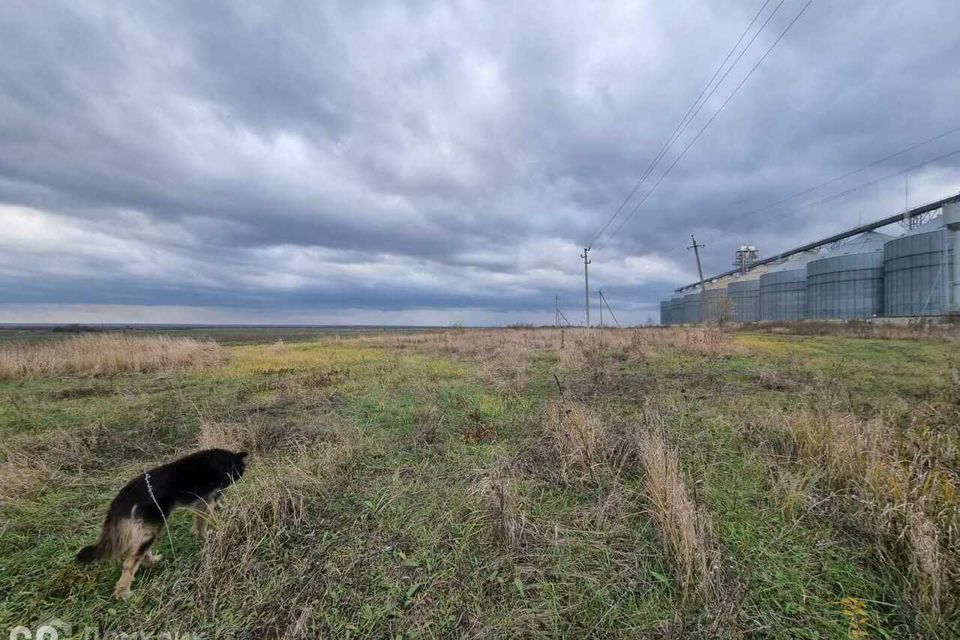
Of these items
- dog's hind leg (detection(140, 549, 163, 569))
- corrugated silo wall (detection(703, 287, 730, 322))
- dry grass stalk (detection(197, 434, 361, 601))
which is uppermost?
corrugated silo wall (detection(703, 287, 730, 322))

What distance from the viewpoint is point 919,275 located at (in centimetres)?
3047

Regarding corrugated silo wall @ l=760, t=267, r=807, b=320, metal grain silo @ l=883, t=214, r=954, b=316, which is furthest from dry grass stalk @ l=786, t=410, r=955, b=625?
corrugated silo wall @ l=760, t=267, r=807, b=320

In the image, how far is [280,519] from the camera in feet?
9.80

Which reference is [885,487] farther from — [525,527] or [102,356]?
[102,356]

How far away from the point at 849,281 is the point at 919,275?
6.61m

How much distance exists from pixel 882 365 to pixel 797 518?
11003mm

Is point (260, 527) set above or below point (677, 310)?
below

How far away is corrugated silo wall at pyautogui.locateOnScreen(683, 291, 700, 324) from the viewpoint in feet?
185

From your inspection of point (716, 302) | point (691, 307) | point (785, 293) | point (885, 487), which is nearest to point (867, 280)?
point (785, 293)

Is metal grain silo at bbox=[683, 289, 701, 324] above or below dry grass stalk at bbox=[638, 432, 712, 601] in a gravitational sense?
above

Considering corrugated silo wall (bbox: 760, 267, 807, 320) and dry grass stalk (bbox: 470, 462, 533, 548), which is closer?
dry grass stalk (bbox: 470, 462, 533, 548)

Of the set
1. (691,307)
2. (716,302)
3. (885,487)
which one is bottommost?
(885,487)

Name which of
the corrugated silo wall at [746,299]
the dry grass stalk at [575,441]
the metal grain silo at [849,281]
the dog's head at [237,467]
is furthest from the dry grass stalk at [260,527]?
the corrugated silo wall at [746,299]

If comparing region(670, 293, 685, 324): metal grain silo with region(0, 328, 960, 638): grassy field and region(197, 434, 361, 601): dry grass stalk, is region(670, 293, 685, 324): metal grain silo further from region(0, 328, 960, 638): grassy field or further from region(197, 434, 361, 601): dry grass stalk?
region(197, 434, 361, 601): dry grass stalk
